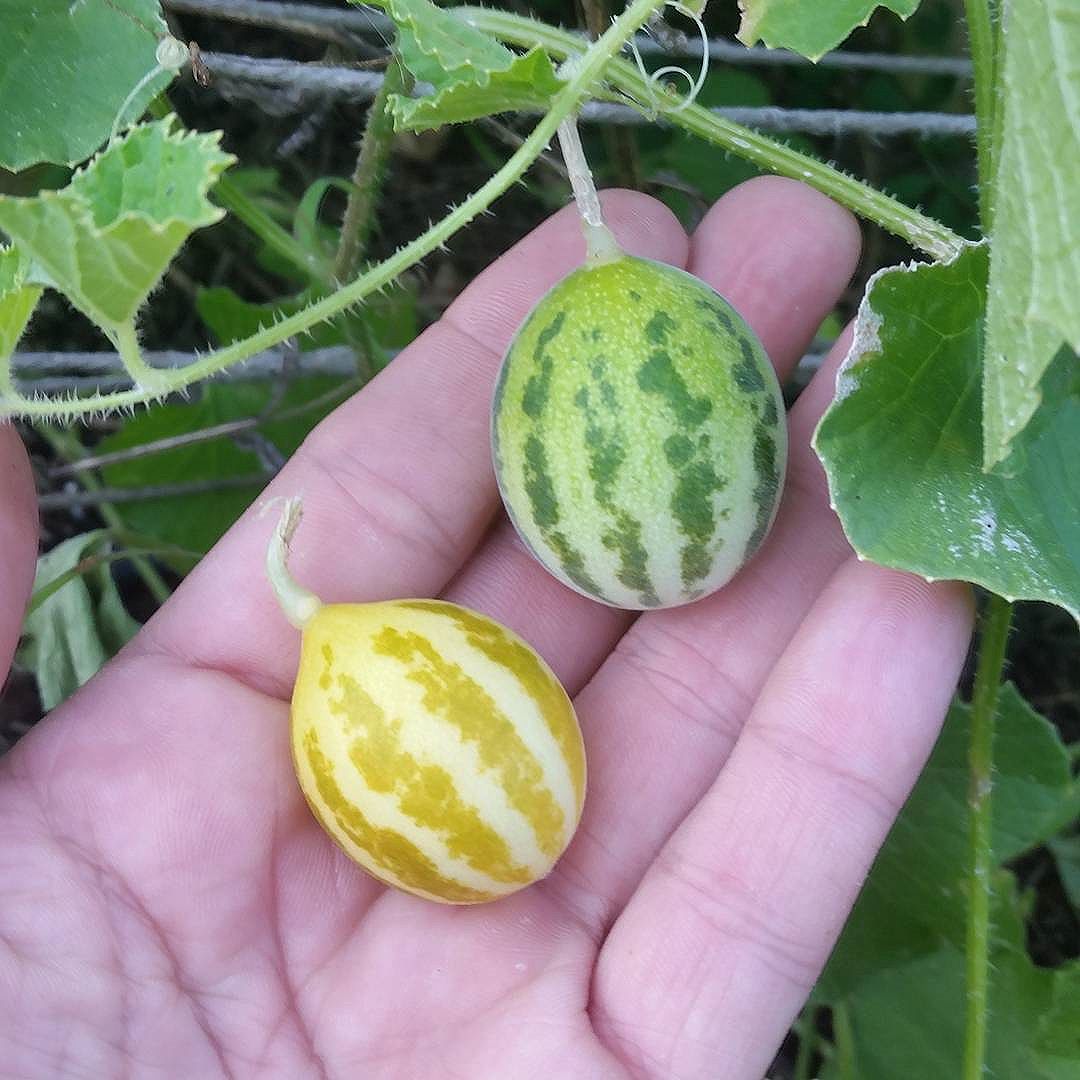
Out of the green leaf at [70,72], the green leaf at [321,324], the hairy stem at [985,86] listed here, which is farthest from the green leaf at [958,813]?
the green leaf at [70,72]

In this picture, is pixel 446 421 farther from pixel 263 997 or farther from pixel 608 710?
pixel 263 997

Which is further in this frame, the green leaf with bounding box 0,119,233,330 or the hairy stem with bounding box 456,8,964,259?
the hairy stem with bounding box 456,8,964,259

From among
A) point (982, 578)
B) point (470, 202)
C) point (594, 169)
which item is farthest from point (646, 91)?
point (594, 169)

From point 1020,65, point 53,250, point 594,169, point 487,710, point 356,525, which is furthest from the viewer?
point 594,169

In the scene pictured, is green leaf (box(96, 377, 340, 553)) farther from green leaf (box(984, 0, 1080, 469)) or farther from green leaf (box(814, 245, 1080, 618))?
green leaf (box(984, 0, 1080, 469))

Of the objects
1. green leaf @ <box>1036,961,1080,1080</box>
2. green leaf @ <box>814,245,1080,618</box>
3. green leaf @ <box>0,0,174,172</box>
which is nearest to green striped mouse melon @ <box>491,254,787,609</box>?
green leaf @ <box>814,245,1080,618</box>

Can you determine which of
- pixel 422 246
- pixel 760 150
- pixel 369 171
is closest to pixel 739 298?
pixel 760 150

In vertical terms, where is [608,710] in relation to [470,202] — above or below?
below
